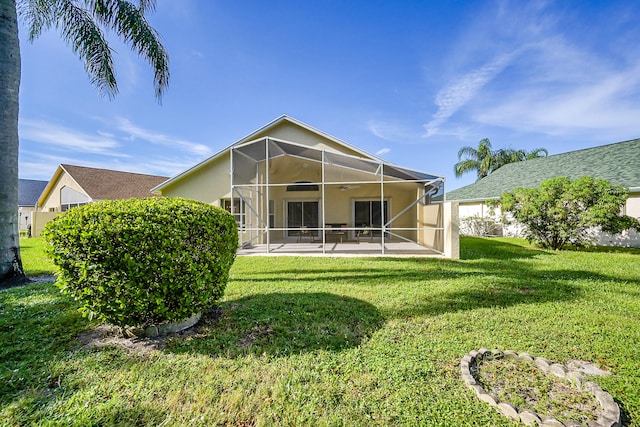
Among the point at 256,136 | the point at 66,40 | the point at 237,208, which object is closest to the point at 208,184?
the point at 237,208

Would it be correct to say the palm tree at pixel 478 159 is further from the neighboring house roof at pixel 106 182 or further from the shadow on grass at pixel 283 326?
the neighboring house roof at pixel 106 182

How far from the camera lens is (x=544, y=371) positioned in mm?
2877

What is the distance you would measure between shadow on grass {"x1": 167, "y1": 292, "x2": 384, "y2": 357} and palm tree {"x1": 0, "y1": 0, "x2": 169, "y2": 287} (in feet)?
18.3

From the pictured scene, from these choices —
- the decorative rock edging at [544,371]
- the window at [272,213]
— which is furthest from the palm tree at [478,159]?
the decorative rock edging at [544,371]

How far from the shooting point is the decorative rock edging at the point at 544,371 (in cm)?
210

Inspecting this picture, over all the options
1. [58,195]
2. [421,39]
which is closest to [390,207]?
[421,39]

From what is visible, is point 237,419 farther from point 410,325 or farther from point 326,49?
point 326,49

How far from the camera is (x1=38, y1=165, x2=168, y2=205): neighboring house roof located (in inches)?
792

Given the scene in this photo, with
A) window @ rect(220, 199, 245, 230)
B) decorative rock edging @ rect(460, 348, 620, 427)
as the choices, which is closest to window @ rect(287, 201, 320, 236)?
window @ rect(220, 199, 245, 230)

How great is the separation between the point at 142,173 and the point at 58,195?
6271mm

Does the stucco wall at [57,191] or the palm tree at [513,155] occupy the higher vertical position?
the palm tree at [513,155]

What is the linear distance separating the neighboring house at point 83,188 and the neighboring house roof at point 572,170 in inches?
1048

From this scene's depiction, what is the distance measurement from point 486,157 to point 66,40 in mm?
35533

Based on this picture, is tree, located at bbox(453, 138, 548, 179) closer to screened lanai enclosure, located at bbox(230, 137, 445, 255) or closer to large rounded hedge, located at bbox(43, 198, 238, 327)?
screened lanai enclosure, located at bbox(230, 137, 445, 255)
